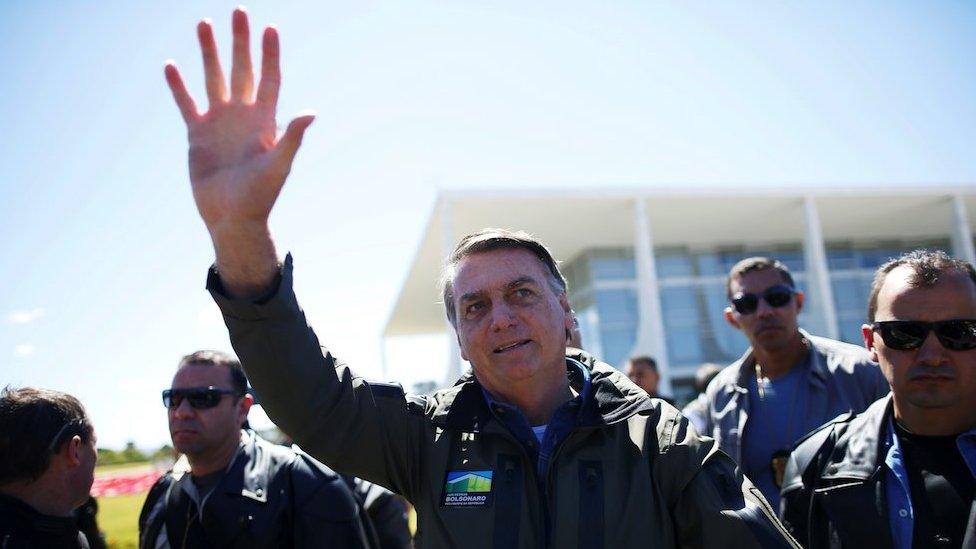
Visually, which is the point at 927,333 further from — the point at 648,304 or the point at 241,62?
the point at 648,304

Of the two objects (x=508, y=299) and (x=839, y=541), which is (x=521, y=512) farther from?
(x=839, y=541)

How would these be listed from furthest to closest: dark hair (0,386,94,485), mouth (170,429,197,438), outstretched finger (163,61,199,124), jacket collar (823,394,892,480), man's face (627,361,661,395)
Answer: man's face (627,361,661,395) < mouth (170,429,197,438) < dark hair (0,386,94,485) < jacket collar (823,394,892,480) < outstretched finger (163,61,199,124)

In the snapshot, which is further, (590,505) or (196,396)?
(196,396)

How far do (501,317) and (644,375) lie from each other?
18.0 feet

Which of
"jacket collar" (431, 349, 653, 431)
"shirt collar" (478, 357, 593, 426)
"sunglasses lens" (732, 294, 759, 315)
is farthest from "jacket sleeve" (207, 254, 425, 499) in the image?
"sunglasses lens" (732, 294, 759, 315)

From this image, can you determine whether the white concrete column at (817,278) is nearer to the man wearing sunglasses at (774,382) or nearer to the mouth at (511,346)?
the man wearing sunglasses at (774,382)

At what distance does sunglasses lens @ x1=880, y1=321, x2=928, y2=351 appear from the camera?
262 cm

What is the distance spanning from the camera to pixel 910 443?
263cm

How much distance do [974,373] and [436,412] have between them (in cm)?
202

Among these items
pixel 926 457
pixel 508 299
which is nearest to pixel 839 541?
pixel 926 457

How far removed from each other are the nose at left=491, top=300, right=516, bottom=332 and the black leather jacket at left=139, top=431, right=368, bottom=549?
1776mm

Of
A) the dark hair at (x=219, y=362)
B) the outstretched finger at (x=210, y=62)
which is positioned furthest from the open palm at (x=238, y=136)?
the dark hair at (x=219, y=362)

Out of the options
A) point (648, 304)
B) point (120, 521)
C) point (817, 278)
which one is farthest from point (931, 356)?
point (817, 278)

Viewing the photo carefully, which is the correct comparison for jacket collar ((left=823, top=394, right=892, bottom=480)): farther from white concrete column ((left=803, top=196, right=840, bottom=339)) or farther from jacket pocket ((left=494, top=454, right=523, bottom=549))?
white concrete column ((left=803, top=196, right=840, bottom=339))
